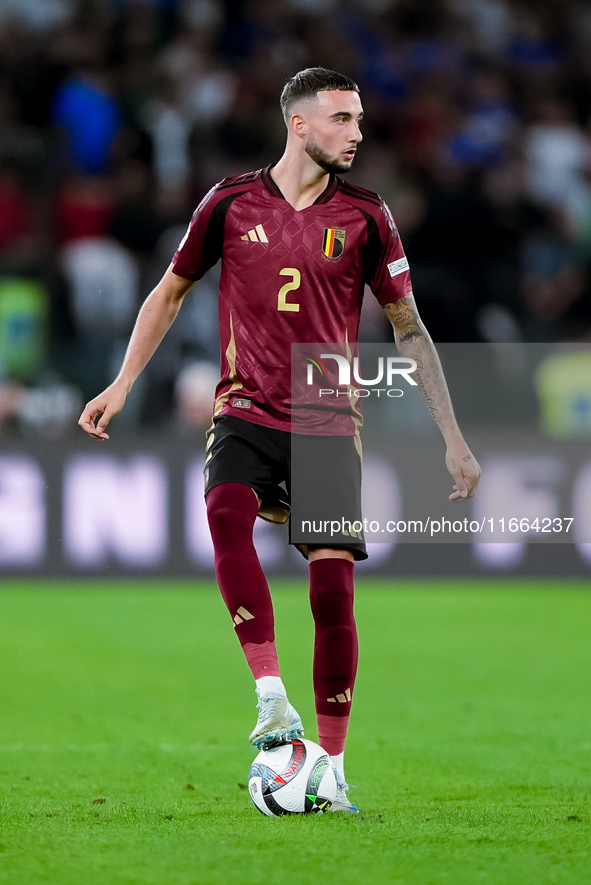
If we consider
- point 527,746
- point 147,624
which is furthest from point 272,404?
point 147,624

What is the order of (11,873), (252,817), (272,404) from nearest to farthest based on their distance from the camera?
(11,873) < (252,817) < (272,404)

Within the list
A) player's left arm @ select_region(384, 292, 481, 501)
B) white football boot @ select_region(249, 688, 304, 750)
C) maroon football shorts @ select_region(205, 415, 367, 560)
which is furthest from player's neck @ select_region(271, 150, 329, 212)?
white football boot @ select_region(249, 688, 304, 750)

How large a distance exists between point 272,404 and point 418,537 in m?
6.82

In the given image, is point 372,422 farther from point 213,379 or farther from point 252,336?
point 252,336

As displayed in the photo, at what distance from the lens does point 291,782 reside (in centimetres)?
379

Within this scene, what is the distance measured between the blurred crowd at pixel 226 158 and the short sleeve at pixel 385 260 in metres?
5.07

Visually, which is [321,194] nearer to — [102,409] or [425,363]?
[425,363]

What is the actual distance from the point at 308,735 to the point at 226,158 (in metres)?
6.81

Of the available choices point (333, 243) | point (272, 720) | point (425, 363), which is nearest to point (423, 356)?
point (425, 363)

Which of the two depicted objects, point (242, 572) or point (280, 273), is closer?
point (242, 572)

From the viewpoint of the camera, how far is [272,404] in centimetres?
410

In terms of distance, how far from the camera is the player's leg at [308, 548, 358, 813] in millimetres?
4039

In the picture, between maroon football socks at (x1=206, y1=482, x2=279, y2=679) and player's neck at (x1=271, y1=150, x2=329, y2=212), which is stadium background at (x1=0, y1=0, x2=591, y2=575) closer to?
player's neck at (x1=271, y1=150, x2=329, y2=212)

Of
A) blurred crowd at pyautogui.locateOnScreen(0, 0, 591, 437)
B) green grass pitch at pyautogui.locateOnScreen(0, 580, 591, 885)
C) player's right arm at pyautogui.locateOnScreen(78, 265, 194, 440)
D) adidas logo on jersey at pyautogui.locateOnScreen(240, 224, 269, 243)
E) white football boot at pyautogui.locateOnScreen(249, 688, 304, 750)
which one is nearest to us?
green grass pitch at pyautogui.locateOnScreen(0, 580, 591, 885)
